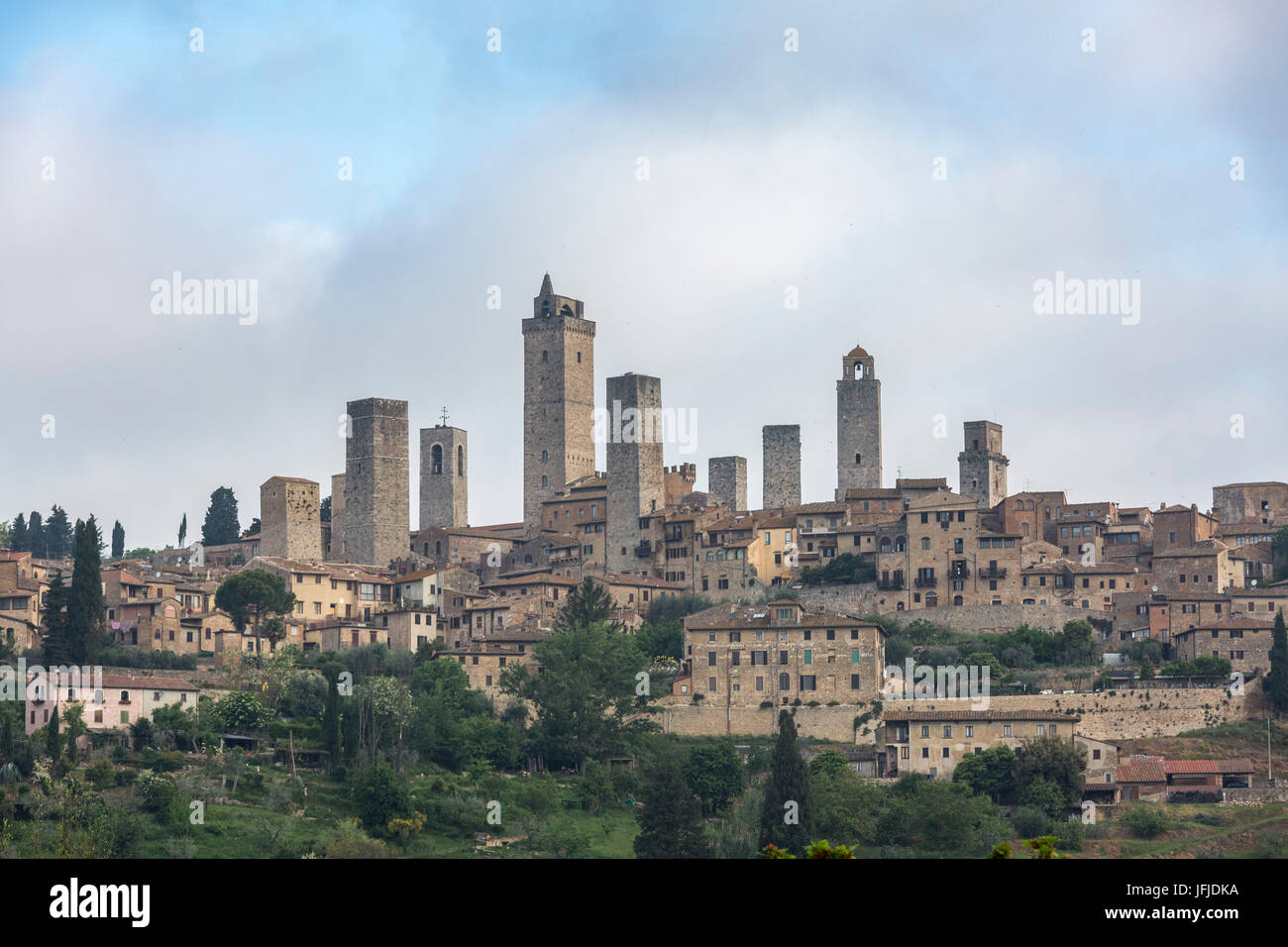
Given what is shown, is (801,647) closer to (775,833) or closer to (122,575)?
(775,833)

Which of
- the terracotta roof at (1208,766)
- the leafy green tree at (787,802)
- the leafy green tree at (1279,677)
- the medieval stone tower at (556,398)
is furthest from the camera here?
the medieval stone tower at (556,398)

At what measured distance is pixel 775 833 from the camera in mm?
54938

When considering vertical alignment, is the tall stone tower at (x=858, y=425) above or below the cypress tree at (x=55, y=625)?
above

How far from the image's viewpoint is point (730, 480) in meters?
94.4

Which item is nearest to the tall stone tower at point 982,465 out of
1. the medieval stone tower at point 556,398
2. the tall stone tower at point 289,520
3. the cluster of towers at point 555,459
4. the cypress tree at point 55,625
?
the cluster of towers at point 555,459

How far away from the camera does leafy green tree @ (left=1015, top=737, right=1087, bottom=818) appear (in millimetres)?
58188

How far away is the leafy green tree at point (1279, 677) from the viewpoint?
64250 mm

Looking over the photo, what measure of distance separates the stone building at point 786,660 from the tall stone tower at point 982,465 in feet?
88.1

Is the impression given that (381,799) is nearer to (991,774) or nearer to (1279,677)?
(991,774)

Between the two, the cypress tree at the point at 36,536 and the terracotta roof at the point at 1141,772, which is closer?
the terracotta roof at the point at 1141,772

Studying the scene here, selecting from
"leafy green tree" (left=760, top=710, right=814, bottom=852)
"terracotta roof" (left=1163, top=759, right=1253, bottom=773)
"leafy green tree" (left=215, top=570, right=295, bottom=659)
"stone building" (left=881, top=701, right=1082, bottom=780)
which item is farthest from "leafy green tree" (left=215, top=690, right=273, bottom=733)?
"terracotta roof" (left=1163, top=759, right=1253, bottom=773)

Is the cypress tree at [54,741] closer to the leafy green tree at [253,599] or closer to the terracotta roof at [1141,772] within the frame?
the leafy green tree at [253,599]

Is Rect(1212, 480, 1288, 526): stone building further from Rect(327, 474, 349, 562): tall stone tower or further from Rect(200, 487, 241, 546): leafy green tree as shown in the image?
Rect(200, 487, 241, 546): leafy green tree

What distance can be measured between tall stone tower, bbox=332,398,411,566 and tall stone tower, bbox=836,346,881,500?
18490mm
